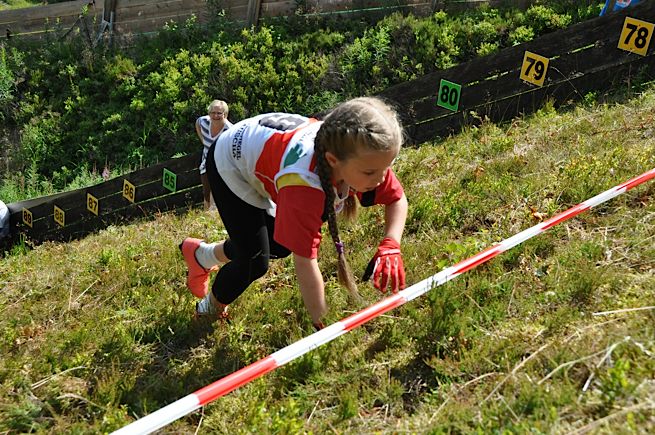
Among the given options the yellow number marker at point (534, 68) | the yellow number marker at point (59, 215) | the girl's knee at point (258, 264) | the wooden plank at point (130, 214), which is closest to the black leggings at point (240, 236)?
the girl's knee at point (258, 264)

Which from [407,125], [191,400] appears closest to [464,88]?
[407,125]

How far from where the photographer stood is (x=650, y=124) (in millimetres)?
5191

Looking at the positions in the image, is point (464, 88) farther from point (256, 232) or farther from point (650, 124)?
point (256, 232)

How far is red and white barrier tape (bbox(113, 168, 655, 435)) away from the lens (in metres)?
2.58

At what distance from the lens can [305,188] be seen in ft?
9.21

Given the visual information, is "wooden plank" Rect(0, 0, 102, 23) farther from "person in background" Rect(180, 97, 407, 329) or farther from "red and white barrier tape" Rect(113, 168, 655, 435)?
"red and white barrier tape" Rect(113, 168, 655, 435)

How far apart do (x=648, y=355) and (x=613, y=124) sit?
133 inches

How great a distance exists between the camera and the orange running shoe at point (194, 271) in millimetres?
4191

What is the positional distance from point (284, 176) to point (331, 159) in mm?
249

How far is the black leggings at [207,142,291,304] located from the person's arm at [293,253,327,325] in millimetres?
680

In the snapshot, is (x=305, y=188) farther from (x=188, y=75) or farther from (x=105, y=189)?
(x=188, y=75)

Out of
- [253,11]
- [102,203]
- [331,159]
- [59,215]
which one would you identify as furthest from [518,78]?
[253,11]

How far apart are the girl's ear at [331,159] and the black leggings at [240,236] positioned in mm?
926

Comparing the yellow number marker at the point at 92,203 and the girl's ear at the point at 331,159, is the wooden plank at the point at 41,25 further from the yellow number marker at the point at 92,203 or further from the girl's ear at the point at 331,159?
the girl's ear at the point at 331,159
